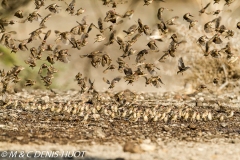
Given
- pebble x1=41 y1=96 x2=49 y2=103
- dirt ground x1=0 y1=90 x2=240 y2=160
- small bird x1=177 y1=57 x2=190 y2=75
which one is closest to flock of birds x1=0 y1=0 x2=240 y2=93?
small bird x1=177 y1=57 x2=190 y2=75

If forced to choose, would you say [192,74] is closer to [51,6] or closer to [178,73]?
[178,73]

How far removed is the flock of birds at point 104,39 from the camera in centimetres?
1184

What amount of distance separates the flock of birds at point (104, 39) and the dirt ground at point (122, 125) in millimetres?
489

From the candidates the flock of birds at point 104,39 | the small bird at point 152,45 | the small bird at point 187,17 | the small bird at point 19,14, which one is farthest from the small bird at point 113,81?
the small bird at point 19,14

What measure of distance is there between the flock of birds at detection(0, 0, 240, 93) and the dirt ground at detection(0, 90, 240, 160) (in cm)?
49

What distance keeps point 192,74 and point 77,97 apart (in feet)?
8.69

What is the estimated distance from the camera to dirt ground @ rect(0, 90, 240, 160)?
7.15 m

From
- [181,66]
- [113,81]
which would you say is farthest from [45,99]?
[181,66]

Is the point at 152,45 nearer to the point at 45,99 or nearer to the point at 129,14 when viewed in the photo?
the point at 129,14

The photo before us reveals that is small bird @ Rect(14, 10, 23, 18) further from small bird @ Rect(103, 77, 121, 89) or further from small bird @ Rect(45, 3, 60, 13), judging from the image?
small bird @ Rect(103, 77, 121, 89)

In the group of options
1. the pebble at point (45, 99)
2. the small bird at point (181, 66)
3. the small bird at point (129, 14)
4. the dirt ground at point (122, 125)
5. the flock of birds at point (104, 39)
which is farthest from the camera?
the small bird at point (129, 14)

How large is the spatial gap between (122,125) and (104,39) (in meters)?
3.85

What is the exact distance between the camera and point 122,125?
346 inches

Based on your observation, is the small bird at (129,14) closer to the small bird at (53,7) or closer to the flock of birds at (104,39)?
the flock of birds at (104,39)
